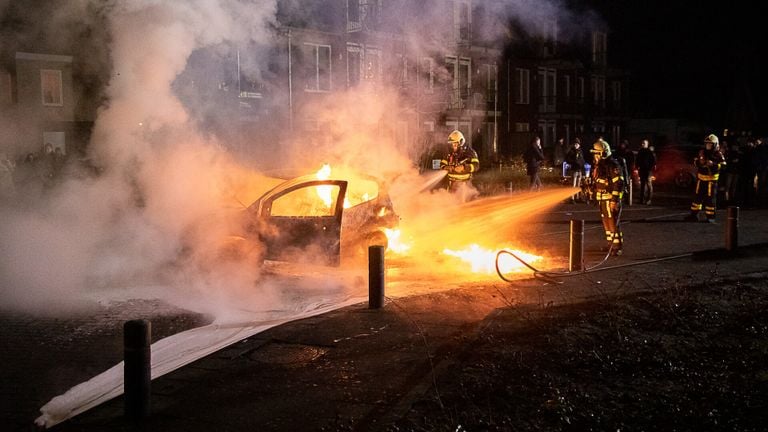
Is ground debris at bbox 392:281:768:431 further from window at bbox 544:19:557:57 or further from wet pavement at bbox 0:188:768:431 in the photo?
window at bbox 544:19:557:57

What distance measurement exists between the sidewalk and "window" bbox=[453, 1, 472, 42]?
11319mm

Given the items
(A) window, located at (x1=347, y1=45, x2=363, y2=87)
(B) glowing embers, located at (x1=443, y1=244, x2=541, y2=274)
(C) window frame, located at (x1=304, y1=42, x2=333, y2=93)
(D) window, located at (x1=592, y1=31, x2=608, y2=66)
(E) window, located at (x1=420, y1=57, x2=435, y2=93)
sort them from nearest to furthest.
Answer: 1. (B) glowing embers, located at (x1=443, y1=244, x2=541, y2=274)
2. (C) window frame, located at (x1=304, y1=42, x2=333, y2=93)
3. (A) window, located at (x1=347, y1=45, x2=363, y2=87)
4. (E) window, located at (x1=420, y1=57, x2=435, y2=93)
5. (D) window, located at (x1=592, y1=31, x2=608, y2=66)

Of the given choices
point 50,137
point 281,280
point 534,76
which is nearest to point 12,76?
point 50,137

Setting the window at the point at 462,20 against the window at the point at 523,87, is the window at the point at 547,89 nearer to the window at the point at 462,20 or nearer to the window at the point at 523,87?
the window at the point at 523,87

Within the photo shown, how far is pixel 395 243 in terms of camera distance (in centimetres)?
1183

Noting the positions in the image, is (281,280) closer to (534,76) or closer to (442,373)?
(442,373)

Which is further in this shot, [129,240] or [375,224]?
[375,224]

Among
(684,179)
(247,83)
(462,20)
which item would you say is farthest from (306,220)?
(684,179)

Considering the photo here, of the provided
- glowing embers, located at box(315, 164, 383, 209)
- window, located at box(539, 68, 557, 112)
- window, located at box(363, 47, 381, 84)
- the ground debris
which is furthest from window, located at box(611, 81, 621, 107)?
the ground debris

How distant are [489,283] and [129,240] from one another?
4.93m

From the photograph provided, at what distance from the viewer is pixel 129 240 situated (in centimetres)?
960

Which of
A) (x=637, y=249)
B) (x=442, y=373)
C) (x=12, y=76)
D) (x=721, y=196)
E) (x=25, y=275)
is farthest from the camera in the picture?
(x=721, y=196)

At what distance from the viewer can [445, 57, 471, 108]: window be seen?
2481 cm

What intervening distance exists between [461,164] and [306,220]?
18.4 feet
